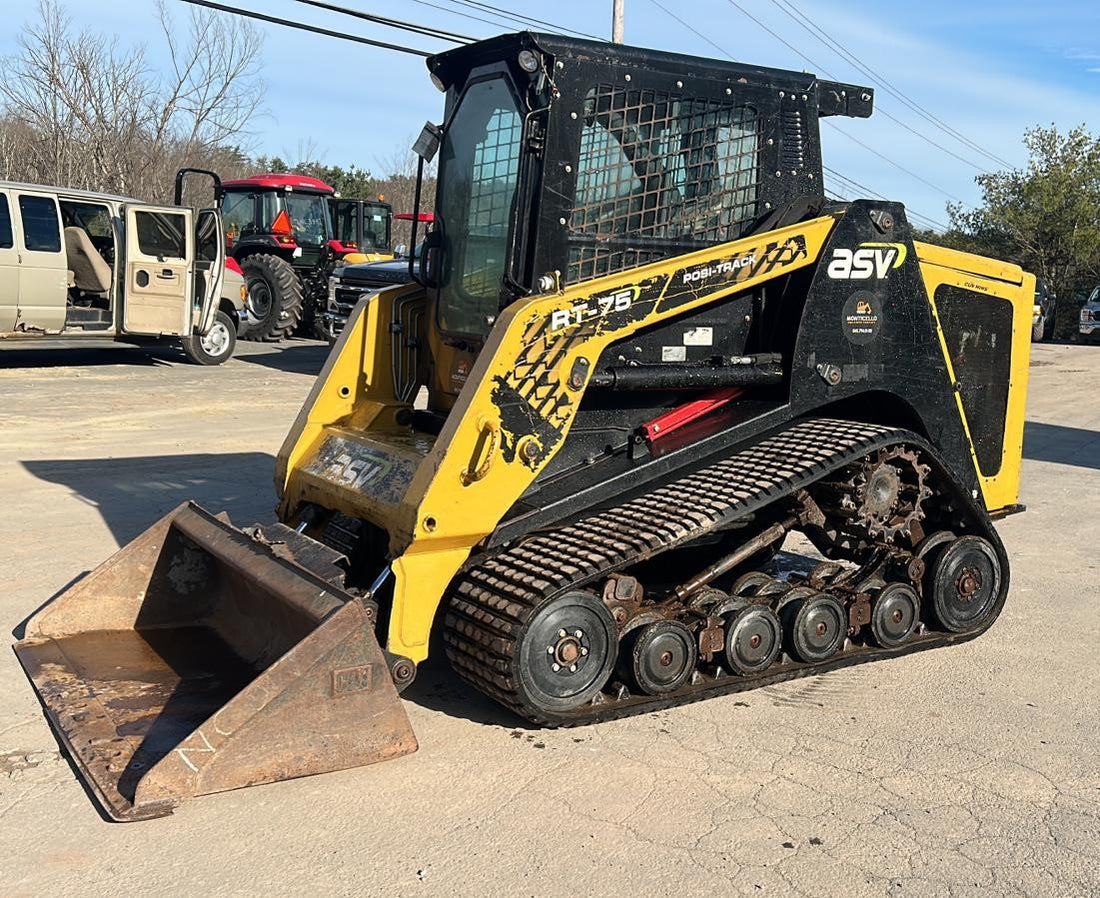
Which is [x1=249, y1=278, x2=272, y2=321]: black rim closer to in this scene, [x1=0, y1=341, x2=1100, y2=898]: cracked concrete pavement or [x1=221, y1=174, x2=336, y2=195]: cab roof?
[x1=221, y1=174, x2=336, y2=195]: cab roof

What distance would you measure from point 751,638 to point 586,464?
3.17 ft

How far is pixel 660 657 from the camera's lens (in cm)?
454

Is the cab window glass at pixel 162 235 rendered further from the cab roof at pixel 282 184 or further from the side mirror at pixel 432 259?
the side mirror at pixel 432 259

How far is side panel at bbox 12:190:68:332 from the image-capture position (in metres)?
14.6

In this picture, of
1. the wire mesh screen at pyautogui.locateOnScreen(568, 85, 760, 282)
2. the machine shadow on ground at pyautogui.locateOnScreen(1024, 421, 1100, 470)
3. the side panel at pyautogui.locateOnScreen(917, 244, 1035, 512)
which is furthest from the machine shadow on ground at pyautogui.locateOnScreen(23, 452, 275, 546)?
the machine shadow on ground at pyautogui.locateOnScreen(1024, 421, 1100, 470)

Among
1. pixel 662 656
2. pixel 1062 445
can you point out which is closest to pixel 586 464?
pixel 662 656

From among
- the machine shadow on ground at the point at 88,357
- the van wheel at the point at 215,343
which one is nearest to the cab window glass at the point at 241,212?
the machine shadow on ground at the point at 88,357

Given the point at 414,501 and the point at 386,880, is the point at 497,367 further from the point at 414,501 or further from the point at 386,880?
the point at 386,880

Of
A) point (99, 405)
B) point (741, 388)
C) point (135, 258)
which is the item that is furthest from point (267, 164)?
point (741, 388)

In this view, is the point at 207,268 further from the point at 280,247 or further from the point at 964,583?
the point at 964,583

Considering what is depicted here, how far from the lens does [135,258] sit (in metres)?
15.5

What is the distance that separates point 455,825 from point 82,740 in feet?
4.44

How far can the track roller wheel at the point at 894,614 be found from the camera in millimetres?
5246

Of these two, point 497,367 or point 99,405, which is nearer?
point 497,367
